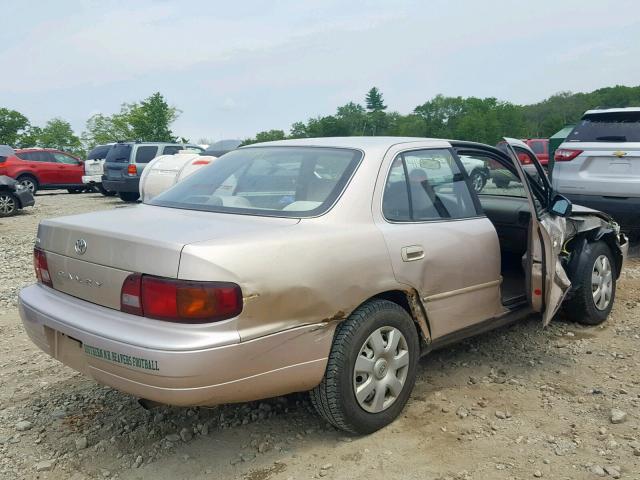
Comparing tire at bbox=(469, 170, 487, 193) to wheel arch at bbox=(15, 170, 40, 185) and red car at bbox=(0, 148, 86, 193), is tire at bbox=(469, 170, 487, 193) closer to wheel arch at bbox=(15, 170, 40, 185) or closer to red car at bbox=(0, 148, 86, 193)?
red car at bbox=(0, 148, 86, 193)

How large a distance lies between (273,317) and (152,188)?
848 cm

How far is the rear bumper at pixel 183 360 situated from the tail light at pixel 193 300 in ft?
0.24

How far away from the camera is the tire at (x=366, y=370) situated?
300cm

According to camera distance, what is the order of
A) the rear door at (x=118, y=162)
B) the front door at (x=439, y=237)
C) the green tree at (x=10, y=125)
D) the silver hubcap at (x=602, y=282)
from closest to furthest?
the front door at (x=439, y=237) → the silver hubcap at (x=602, y=282) → the rear door at (x=118, y=162) → the green tree at (x=10, y=125)

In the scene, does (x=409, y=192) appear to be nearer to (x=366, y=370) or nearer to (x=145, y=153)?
(x=366, y=370)

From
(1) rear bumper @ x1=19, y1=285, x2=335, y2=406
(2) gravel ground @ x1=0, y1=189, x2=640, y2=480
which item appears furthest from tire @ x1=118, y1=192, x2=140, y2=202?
(1) rear bumper @ x1=19, y1=285, x2=335, y2=406

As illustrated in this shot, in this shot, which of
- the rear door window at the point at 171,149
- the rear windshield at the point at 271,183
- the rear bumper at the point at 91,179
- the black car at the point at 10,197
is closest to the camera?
the rear windshield at the point at 271,183

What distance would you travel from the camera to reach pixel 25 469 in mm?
3049

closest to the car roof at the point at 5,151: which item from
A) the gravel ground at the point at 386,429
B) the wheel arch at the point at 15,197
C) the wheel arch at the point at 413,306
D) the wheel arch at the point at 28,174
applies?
the wheel arch at the point at 28,174

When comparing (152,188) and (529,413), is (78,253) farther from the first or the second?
(152,188)

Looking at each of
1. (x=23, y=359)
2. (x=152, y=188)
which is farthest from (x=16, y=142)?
(x=23, y=359)

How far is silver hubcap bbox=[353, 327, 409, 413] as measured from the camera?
3.12m

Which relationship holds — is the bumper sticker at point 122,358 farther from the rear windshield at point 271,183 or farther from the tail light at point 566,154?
the tail light at point 566,154

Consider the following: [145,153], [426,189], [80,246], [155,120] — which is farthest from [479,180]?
[155,120]
